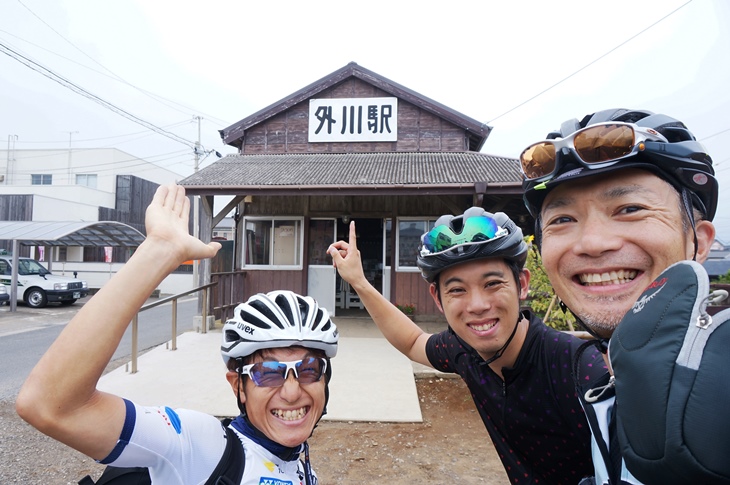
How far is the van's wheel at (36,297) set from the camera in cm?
1520

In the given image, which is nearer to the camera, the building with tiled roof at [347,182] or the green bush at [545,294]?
the green bush at [545,294]

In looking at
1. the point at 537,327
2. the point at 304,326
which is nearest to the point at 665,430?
the point at 537,327

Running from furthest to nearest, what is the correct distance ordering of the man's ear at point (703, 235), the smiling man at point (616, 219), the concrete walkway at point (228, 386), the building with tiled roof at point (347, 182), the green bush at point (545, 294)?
the building with tiled roof at point (347, 182), the green bush at point (545, 294), the concrete walkway at point (228, 386), the man's ear at point (703, 235), the smiling man at point (616, 219)

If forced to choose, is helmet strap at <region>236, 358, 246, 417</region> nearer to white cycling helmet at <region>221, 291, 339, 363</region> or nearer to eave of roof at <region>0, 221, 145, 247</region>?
white cycling helmet at <region>221, 291, 339, 363</region>

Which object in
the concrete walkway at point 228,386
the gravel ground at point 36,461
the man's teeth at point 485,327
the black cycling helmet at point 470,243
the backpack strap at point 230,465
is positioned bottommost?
the gravel ground at point 36,461

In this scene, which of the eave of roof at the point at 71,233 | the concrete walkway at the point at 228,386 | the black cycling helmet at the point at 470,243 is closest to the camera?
the black cycling helmet at the point at 470,243

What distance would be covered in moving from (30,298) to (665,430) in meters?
20.3

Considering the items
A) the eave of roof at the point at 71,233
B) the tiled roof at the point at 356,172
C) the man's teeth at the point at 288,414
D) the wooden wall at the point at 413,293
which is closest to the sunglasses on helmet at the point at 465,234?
the man's teeth at the point at 288,414

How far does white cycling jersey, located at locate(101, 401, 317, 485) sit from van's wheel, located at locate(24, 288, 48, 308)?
1846cm

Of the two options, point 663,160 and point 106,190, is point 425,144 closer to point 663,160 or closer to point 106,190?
point 663,160

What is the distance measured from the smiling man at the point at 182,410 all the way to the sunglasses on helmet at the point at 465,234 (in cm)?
68

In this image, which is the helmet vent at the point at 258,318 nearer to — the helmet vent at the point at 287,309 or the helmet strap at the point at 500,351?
the helmet vent at the point at 287,309

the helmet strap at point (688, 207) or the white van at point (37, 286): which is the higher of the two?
the helmet strap at point (688, 207)

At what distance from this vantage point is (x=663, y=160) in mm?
1180
